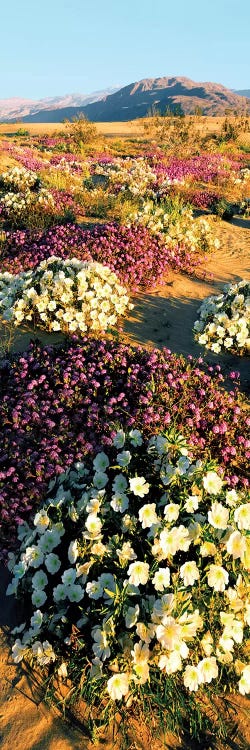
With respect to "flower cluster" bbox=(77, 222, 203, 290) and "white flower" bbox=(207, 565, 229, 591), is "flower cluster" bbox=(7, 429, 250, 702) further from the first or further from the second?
"flower cluster" bbox=(77, 222, 203, 290)

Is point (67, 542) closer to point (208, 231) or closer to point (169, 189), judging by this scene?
point (208, 231)

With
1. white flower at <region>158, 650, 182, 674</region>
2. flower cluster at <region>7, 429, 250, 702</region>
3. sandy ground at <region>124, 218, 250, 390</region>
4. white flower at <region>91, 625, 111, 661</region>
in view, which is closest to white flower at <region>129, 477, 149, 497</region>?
flower cluster at <region>7, 429, 250, 702</region>

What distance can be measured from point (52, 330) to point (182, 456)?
4162 millimetres

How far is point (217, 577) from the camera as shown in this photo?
2779mm

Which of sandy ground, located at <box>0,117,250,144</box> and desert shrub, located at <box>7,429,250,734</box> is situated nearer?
desert shrub, located at <box>7,429,250,734</box>

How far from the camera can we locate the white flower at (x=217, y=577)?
2.76 metres

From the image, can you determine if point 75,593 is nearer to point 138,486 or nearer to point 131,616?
point 131,616

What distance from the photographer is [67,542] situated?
340 centimetres

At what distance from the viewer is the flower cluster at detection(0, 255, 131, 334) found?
6.77 metres

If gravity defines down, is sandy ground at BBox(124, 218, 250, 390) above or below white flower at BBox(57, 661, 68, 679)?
above

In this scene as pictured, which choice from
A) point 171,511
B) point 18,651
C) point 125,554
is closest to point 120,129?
point 171,511

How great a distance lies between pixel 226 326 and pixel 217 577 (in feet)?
14.9

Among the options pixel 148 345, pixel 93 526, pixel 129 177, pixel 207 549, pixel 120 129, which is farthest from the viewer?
pixel 120 129

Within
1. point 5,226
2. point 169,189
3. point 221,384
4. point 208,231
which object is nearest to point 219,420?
point 221,384
